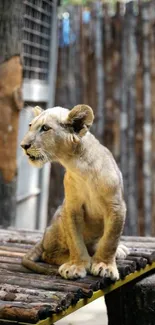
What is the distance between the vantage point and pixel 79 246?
11.2ft

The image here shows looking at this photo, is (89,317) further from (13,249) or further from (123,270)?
(123,270)

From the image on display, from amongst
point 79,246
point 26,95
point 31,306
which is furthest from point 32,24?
point 31,306

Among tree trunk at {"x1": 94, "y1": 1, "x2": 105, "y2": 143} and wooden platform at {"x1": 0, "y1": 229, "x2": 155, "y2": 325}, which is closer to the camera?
wooden platform at {"x1": 0, "y1": 229, "x2": 155, "y2": 325}

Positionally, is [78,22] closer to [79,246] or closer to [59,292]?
[79,246]

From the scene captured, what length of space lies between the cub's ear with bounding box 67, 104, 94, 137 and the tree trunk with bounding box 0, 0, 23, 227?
197 cm

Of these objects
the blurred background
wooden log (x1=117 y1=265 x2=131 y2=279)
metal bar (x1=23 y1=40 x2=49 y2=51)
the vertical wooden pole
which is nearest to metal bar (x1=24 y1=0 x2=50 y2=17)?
the blurred background

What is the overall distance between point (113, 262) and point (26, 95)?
296 centimetres

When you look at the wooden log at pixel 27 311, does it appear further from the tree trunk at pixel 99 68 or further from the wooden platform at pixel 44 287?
the tree trunk at pixel 99 68

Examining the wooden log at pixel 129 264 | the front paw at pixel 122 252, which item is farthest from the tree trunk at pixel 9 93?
the wooden log at pixel 129 264

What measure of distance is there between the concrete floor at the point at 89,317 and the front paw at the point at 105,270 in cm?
136

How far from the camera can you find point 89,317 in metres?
4.80

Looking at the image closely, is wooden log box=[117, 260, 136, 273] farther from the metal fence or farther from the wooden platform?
the metal fence

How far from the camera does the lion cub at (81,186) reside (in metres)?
3.22

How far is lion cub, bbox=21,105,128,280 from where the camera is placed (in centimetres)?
322
